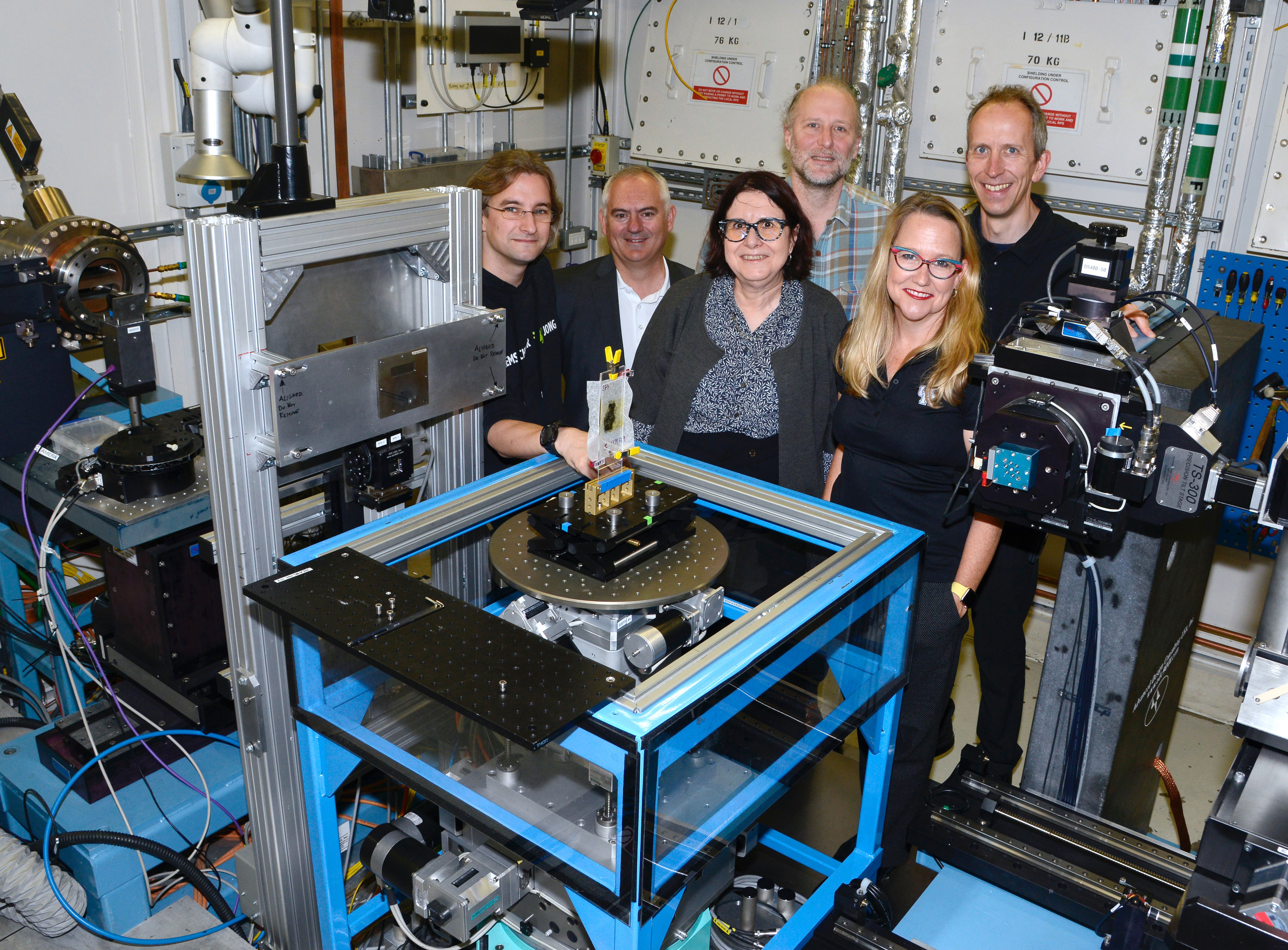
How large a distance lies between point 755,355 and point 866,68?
1525 mm

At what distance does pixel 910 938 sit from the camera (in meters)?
1.81

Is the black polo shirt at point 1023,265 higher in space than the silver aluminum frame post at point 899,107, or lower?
lower

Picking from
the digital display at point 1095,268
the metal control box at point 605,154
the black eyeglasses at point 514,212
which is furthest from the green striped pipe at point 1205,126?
the metal control box at point 605,154

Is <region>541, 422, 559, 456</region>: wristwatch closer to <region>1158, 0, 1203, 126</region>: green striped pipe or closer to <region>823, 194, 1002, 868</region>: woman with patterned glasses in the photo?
<region>823, 194, 1002, 868</region>: woman with patterned glasses

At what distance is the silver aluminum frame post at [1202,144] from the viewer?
2783 millimetres

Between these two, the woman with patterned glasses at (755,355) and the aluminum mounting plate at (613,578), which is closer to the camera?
the aluminum mounting plate at (613,578)

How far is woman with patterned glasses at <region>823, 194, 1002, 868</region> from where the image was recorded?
1968 millimetres

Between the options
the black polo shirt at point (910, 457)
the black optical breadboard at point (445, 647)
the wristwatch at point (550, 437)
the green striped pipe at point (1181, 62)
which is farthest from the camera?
the green striped pipe at point (1181, 62)

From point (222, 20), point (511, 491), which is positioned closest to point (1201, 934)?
point (511, 491)

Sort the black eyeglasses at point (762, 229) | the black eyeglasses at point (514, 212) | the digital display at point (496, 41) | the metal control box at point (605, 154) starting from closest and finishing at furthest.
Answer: the black eyeglasses at point (762, 229), the black eyeglasses at point (514, 212), the digital display at point (496, 41), the metal control box at point (605, 154)

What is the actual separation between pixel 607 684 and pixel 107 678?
1.83 metres

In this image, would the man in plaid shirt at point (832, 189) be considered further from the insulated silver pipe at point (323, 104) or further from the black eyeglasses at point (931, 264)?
the insulated silver pipe at point (323, 104)

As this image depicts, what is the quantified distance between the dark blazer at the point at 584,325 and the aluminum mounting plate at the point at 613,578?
2.82ft

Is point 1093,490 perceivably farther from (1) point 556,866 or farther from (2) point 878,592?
(1) point 556,866
